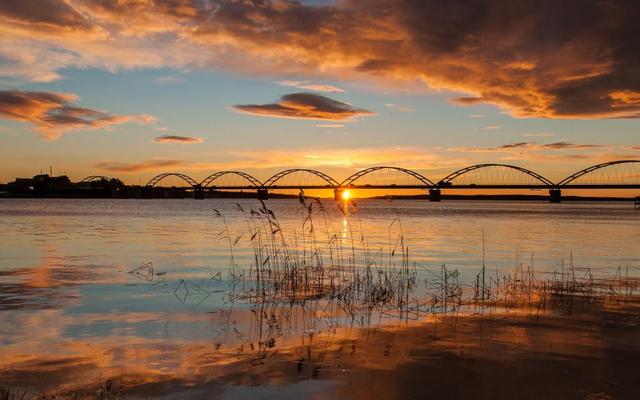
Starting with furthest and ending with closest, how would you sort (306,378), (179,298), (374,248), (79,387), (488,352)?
(374,248) → (179,298) → (488,352) → (306,378) → (79,387)

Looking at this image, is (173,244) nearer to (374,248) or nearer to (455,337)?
(374,248)

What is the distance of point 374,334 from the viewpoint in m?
13.8

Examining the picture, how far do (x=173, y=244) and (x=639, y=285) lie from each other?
94.5 feet

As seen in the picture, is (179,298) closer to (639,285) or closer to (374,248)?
(639,285)

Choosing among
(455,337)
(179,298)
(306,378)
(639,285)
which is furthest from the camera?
(639,285)

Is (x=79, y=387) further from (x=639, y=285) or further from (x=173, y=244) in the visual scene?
(x=173, y=244)

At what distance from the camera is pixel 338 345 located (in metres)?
12.6

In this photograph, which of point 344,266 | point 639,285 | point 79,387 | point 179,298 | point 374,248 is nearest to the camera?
point 79,387

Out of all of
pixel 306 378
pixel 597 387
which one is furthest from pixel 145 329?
pixel 597 387

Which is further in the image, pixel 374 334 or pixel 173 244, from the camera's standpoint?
pixel 173 244

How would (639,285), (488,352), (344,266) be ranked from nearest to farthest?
(488,352), (639,285), (344,266)

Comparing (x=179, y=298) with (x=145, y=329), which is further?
(x=179, y=298)

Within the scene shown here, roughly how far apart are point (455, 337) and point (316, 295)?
23.0ft

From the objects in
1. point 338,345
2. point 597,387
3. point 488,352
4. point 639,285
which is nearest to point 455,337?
point 488,352
